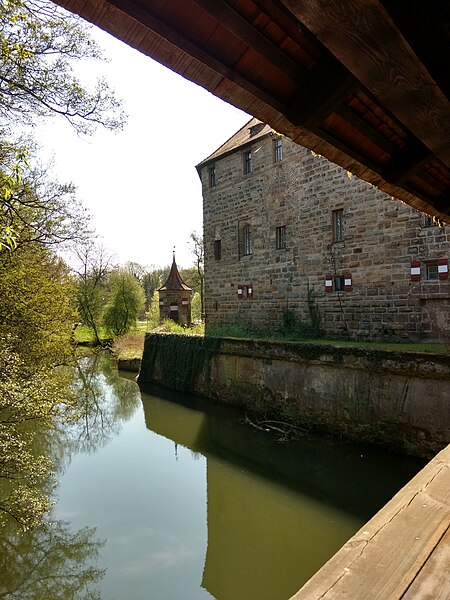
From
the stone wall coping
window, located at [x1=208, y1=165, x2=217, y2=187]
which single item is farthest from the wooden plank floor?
window, located at [x1=208, y1=165, x2=217, y2=187]

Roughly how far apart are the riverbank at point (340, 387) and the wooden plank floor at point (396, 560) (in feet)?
20.8

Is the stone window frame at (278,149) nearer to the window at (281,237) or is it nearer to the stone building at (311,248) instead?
the stone building at (311,248)

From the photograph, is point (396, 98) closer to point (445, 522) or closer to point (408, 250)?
point (445, 522)

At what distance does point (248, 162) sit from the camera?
586 inches

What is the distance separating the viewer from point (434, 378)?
7.22 metres

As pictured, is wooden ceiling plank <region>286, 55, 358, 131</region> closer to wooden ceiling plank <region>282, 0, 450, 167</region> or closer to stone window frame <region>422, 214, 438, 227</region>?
wooden ceiling plank <region>282, 0, 450, 167</region>

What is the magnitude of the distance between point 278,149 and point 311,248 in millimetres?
3770

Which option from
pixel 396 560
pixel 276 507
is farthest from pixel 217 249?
pixel 396 560

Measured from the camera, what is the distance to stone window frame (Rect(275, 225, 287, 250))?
1343 centimetres

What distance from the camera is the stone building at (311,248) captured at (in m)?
9.88

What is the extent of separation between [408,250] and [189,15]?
9.93 metres

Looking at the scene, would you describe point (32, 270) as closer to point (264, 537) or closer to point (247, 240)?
point (264, 537)

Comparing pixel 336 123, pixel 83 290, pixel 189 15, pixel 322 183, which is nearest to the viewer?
pixel 189 15

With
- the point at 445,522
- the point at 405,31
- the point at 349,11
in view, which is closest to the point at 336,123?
the point at 405,31
